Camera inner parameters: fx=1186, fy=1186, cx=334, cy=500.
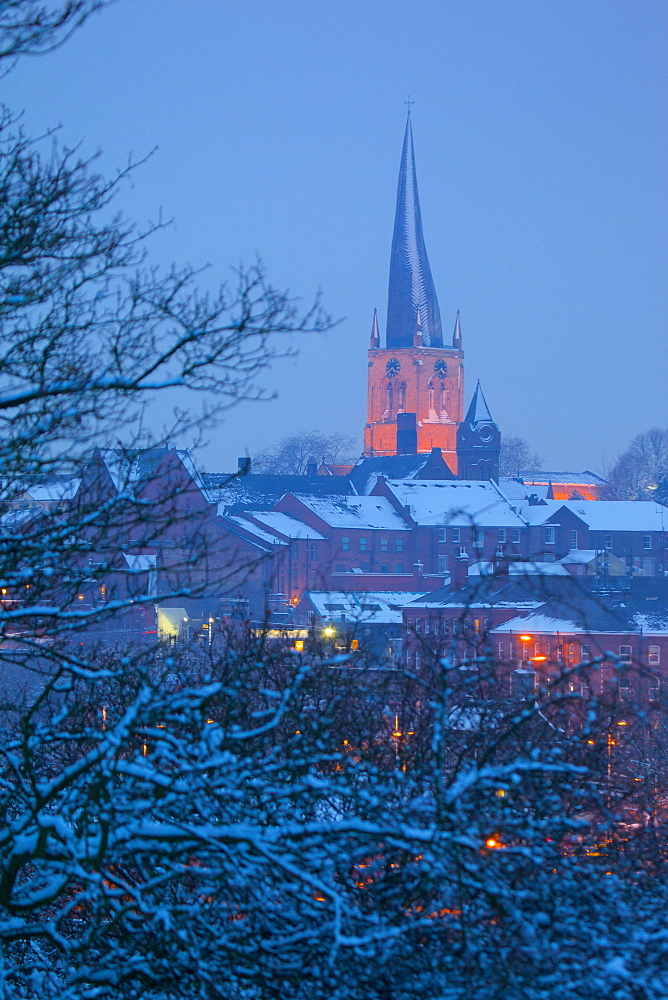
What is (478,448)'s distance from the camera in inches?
4331

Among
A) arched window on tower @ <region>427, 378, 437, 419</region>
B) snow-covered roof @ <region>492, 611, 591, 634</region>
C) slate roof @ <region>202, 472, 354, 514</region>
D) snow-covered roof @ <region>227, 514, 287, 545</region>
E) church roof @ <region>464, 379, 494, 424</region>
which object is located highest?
arched window on tower @ <region>427, 378, 437, 419</region>

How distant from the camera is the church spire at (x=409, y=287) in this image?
141 m

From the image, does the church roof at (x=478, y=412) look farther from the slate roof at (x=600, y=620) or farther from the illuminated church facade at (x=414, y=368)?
the slate roof at (x=600, y=620)

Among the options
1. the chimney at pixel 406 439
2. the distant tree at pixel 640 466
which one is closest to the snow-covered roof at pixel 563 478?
the distant tree at pixel 640 466

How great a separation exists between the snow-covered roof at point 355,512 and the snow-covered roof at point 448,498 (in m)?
1.23

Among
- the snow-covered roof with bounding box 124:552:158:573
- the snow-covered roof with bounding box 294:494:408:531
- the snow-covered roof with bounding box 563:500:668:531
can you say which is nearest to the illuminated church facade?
the snow-covered roof with bounding box 563:500:668:531

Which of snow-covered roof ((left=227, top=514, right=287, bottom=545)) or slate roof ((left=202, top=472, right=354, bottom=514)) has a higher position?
slate roof ((left=202, top=472, right=354, bottom=514))

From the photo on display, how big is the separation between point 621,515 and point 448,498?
12.1m

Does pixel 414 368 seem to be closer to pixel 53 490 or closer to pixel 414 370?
pixel 414 370

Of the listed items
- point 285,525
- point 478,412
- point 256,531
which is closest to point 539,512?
point 285,525

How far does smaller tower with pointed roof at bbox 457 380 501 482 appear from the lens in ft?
360

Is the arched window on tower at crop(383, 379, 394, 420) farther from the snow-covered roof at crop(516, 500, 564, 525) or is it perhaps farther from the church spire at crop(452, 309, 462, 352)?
the snow-covered roof at crop(516, 500, 564, 525)

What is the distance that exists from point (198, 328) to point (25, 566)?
1.62 metres

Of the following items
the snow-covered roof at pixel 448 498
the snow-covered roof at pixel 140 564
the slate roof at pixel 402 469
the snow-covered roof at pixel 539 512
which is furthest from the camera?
the slate roof at pixel 402 469
